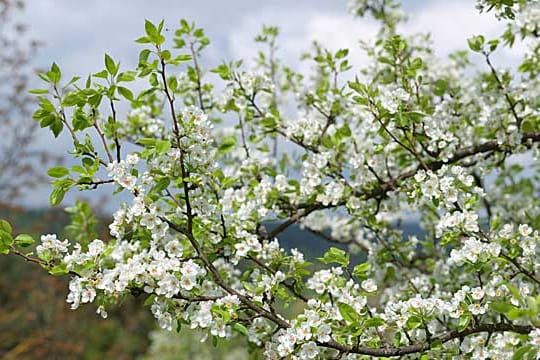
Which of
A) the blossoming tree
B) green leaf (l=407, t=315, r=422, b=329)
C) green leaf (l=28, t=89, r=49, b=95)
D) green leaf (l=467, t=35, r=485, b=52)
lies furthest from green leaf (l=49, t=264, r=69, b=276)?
green leaf (l=467, t=35, r=485, b=52)

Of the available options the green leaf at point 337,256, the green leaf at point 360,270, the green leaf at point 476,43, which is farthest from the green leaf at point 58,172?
the green leaf at point 476,43

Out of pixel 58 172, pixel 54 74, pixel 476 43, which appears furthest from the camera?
pixel 476 43

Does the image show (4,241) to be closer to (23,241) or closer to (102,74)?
(23,241)

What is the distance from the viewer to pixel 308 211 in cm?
272

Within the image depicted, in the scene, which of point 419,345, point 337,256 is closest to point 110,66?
point 337,256

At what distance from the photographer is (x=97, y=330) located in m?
14.9

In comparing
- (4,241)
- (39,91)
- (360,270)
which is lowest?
(4,241)

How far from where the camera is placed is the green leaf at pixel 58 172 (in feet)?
Result: 5.89

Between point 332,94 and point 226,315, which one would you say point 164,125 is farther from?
point 226,315

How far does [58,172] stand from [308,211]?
1230 mm

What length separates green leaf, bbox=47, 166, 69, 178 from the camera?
1.79m

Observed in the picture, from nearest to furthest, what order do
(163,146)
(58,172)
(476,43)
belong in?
(163,146) → (58,172) → (476,43)

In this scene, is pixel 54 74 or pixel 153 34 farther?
pixel 54 74

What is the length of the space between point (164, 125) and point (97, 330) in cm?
1293
